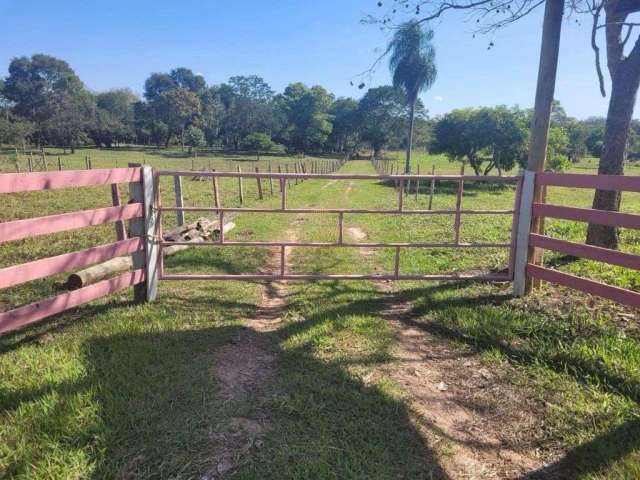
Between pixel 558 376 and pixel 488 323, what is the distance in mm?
948

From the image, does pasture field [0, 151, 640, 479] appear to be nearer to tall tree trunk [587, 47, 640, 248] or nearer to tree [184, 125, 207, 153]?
tall tree trunk [587, 47, 640, 248]

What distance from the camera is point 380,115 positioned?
261 ft

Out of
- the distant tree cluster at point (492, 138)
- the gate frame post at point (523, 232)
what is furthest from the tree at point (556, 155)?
the gate frame post at point (523, 232)

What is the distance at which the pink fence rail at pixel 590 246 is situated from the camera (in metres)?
3.65

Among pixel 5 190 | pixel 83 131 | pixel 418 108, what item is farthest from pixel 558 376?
pixel 418 108

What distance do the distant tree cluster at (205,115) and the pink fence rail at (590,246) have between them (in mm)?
67542

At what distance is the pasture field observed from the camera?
237cm

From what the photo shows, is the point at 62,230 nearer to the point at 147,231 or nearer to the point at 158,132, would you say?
the point at 147,231

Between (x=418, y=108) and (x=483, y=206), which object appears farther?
(x=418, y=108)

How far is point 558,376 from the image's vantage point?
333 cm

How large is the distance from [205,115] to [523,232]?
277ft

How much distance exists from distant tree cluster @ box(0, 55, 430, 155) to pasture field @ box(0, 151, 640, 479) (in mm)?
67482

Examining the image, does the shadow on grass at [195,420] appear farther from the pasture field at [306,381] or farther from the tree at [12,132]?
the tree at [12,132]

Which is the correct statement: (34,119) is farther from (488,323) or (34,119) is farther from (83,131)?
(488,323)
